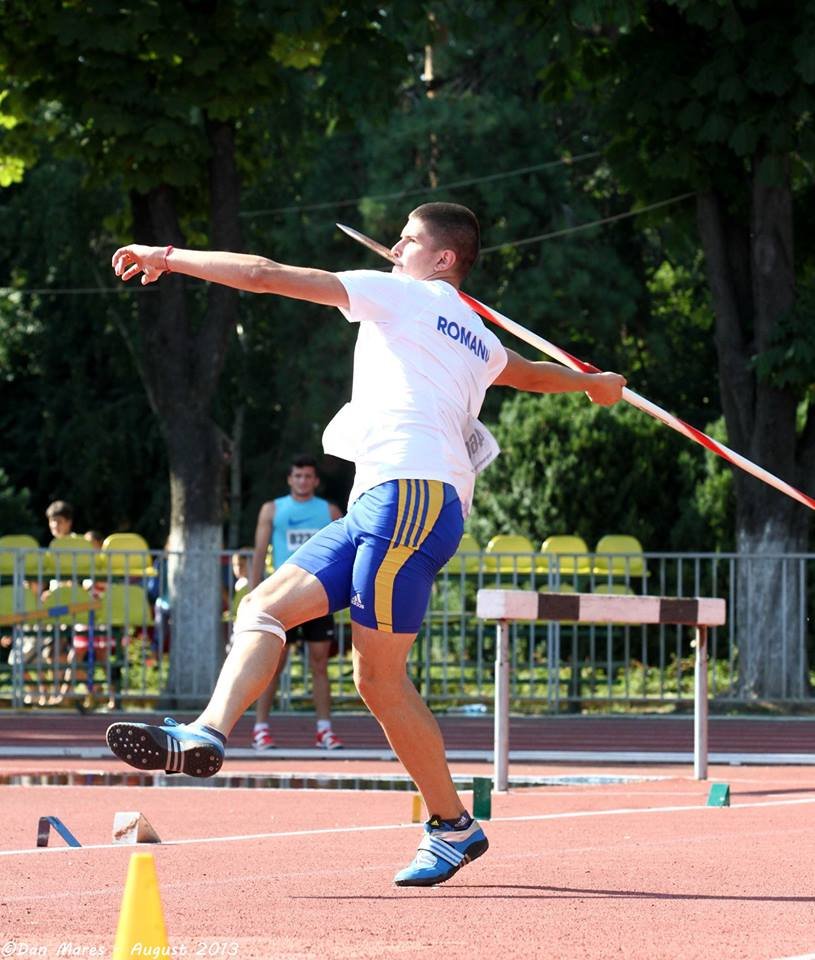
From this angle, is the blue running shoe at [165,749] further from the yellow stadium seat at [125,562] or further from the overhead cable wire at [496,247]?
the overhead cable wire at [496,247]

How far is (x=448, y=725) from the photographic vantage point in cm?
1684

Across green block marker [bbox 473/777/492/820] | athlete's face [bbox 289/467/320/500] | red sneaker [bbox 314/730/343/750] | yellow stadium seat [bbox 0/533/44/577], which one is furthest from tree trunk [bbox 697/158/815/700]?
green block marker [bbox 473/777/492/820]

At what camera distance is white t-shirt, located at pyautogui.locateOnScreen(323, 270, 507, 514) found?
6180 mm

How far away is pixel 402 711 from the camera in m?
6.32

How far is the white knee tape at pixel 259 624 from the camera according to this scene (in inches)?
238

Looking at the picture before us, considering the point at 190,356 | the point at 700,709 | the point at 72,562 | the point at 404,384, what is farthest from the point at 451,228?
the point at 190,356

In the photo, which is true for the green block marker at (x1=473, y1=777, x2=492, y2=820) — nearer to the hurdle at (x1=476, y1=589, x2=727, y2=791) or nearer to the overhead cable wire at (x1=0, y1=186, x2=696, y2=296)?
the hurdle at (x1=476, y1=589, x2=727, y2=791)

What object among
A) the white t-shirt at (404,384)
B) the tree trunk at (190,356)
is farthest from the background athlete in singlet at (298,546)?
the white t-shirt at (404,384)

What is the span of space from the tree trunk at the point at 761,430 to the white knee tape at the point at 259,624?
12435mm

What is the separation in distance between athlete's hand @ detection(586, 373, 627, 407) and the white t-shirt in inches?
32.7

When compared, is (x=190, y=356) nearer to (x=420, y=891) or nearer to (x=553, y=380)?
(x=553, y=380)

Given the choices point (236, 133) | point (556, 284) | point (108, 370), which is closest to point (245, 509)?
point (108, 370)

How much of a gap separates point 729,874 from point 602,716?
11267 millimetres

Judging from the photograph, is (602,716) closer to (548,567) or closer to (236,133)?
(548,567)
